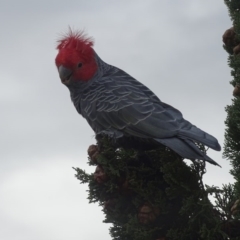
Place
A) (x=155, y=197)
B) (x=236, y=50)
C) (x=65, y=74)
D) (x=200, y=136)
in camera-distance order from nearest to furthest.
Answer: (x=155, y=197) < (x=200, y=136) < (x=236, y=50) < (x=65, y=74)

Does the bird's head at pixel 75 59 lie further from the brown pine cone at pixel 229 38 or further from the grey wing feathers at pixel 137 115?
the brown pine cone at pixel 229 38

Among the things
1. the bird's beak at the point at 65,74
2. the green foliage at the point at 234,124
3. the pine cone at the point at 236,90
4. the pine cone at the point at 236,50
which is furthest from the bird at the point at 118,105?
the pine cone at the point at 236,50

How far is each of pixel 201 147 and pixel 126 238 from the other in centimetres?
66

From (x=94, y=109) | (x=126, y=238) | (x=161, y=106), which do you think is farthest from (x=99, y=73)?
(x=126, y=238)

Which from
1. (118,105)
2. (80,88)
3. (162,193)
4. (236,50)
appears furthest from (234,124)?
(80,88)

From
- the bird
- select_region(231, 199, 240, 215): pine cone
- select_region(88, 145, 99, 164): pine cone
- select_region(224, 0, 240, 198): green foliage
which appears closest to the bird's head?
the bird

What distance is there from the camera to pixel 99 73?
395cm

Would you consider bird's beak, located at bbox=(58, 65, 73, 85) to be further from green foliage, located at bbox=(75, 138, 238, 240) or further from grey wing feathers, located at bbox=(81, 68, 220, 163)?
green foliage, located at bbox=(75, 138, 238, 240)

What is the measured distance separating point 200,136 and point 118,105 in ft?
2.43

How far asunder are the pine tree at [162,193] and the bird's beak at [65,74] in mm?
1008

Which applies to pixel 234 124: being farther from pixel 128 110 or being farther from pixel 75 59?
pixel 75 59

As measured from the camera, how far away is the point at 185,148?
277cm

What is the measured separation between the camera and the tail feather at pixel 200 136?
109 inches

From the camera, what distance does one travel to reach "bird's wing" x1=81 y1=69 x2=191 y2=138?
3117 millimetres
